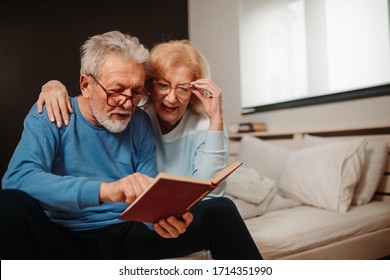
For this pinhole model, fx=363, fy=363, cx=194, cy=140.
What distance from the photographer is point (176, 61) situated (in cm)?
110

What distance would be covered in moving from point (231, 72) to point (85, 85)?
169 centimetres

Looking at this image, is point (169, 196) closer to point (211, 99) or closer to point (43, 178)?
point (43, 178)

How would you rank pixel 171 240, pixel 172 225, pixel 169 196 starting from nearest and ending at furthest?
pixel 169 196 < pixel 172 225 < pixel 171 240

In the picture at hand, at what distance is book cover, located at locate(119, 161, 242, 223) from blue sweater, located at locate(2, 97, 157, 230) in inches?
4.0

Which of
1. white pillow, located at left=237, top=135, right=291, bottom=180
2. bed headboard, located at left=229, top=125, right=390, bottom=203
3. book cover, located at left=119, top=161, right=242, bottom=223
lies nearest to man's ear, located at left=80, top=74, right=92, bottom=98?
book cover, located at left=119, top=161, right=242, bottom=223

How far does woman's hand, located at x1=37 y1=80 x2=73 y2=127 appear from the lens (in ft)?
2.79

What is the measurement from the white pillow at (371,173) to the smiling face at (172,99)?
914mm

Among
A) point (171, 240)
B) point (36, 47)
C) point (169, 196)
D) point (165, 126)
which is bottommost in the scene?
point (171, 240)

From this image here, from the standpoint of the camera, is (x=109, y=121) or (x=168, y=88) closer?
(x=109, y=121)

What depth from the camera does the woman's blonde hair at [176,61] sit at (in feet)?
3.55

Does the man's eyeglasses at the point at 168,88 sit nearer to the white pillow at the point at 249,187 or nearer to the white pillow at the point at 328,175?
the white pillow at the point at 249,187

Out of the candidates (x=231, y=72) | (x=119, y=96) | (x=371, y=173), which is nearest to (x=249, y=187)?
(x=371, y=173)

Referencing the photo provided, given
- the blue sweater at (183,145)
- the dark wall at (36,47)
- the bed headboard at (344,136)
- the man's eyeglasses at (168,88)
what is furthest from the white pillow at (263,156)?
the dark wall at (36,47)
